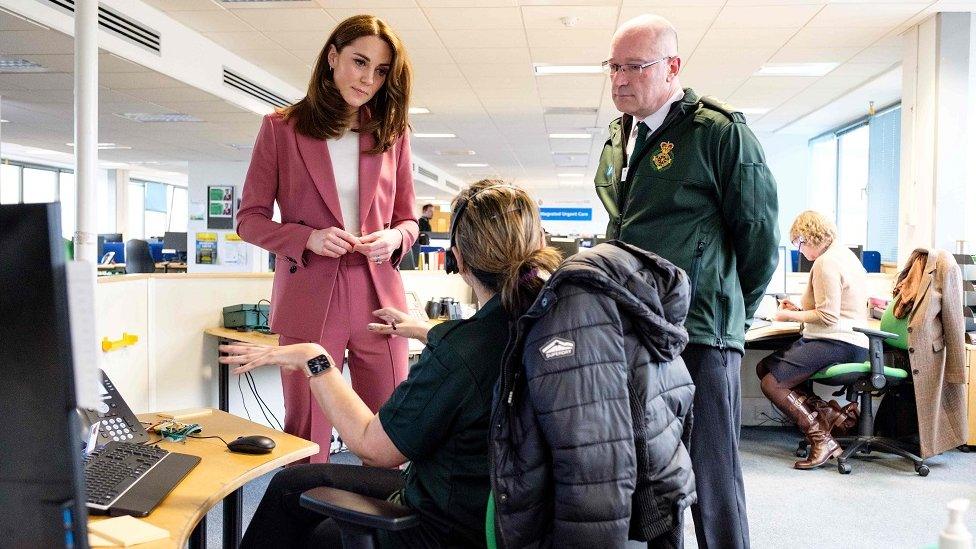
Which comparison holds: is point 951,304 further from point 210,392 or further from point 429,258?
point 210,392

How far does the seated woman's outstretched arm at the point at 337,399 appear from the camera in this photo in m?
1.46

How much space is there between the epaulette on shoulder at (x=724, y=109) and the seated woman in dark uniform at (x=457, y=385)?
67 centimetres

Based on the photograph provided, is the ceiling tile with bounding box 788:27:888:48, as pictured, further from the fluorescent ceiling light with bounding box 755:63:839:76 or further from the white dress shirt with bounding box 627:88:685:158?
the white dress shirt with bounding box 627:88:685:158

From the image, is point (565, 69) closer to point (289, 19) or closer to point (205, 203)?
point (289, 19)

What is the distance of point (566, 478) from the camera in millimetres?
1197

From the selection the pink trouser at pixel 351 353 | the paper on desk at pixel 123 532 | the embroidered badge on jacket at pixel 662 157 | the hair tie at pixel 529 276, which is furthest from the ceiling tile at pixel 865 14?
the paper on desk at pixel 123 532

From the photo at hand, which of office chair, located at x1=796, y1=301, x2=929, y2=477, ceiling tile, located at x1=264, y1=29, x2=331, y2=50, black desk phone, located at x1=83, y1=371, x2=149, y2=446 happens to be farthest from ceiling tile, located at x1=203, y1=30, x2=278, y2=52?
black desk phone, located at x1=83, y1=371, x2=149, y2=446

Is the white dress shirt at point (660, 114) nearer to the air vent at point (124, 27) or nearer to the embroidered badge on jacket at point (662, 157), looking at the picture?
the embroidered badge on jacket at point (662, 157)

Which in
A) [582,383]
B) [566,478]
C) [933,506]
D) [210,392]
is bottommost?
[933,506]

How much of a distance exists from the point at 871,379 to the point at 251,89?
589cm

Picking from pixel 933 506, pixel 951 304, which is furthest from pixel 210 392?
pixel 951 304

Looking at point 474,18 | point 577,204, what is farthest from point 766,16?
point 577,204

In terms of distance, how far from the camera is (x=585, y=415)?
1201 mm

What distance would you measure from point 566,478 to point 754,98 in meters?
8.47
